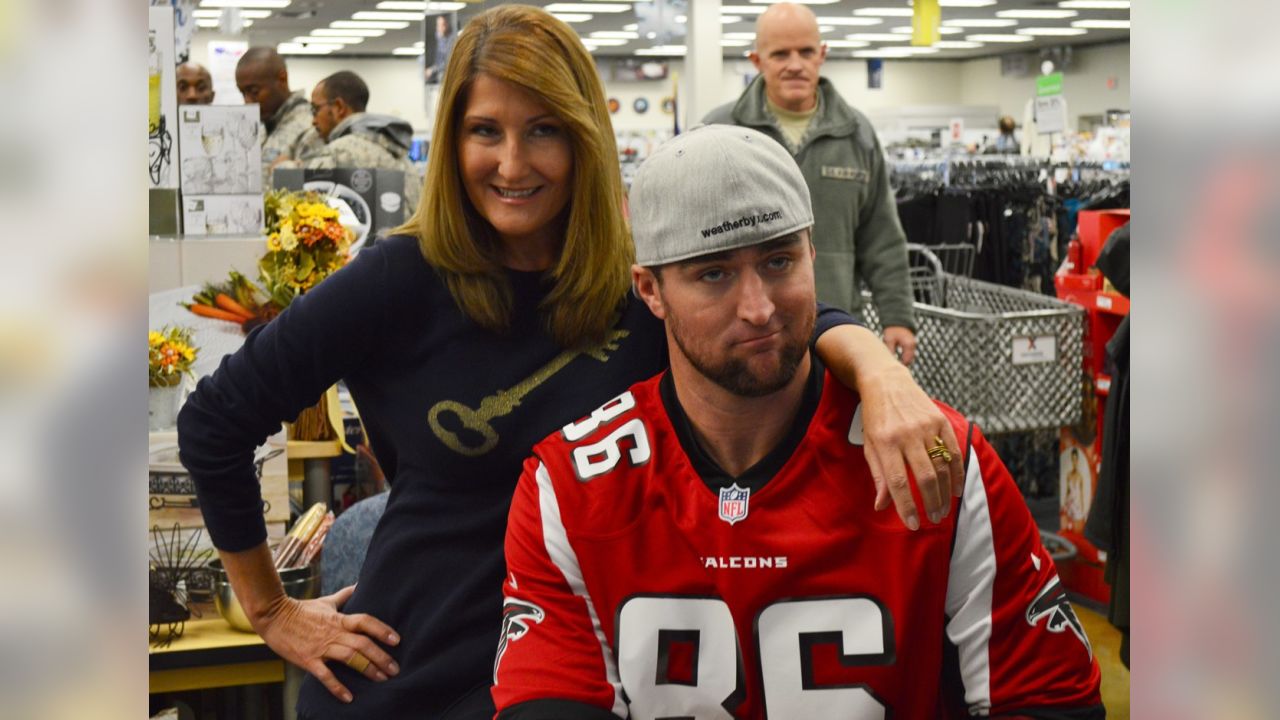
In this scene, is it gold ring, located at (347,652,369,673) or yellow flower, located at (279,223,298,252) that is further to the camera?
yellow flower, located at (279,223,298,252)

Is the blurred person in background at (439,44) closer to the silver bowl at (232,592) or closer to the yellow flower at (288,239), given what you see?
the yellow flower at (288,239)

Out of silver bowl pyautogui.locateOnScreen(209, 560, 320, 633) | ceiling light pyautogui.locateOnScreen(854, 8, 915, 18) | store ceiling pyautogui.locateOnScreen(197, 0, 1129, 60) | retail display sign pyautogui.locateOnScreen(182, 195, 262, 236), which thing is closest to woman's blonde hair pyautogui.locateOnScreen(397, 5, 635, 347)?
silver bowl pyautogui.locateOnScreen(209, 560, 320, 633)

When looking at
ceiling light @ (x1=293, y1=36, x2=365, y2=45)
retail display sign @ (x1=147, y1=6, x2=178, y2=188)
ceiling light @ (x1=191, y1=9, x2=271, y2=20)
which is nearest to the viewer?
retail display sign @ (x1=147, y1=6, x2=178, y2=188)

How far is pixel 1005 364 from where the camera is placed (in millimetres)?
4844

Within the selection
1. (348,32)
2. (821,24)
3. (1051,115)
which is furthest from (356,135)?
(348,32)

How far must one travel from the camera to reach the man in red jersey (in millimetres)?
1407

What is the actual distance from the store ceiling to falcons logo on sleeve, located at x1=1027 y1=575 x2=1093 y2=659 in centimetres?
1432

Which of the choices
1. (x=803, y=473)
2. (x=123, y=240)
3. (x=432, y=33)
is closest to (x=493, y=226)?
(x=803, y=473)

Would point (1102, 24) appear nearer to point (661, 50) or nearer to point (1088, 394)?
point (661, 50)

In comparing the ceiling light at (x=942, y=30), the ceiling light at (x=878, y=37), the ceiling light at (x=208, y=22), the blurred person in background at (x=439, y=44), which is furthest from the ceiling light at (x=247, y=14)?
the blurred person in background at (x=439, y=44)

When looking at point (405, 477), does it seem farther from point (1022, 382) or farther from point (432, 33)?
point (432, 33)

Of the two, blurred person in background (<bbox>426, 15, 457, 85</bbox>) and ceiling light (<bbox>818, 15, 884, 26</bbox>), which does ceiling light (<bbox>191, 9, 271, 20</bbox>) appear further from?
blurred person in background (<bbox>426, 15, 457, 85</bbox>)

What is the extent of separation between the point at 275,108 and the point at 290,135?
188mm

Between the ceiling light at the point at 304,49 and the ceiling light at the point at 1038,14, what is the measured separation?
37.0 ft
